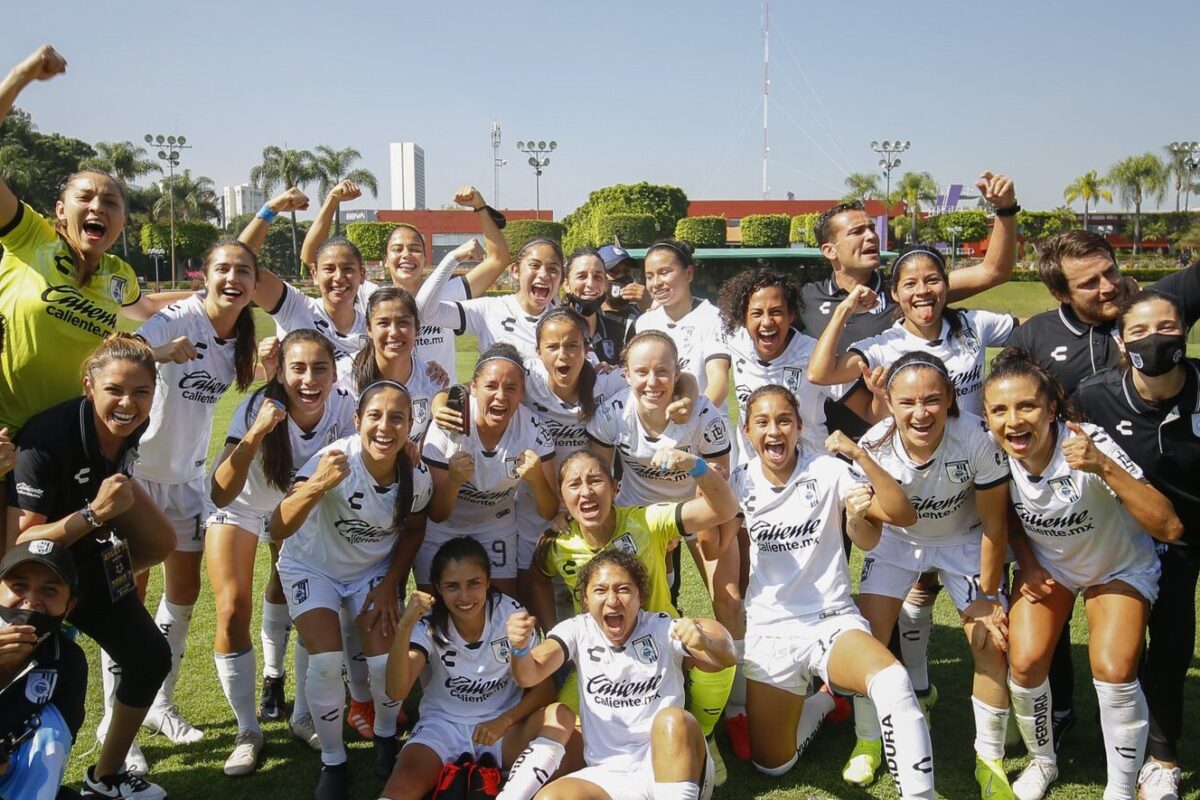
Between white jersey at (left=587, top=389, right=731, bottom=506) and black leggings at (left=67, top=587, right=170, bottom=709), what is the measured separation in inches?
88.1

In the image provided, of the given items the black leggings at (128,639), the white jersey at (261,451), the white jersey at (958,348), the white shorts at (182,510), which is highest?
the white jersey at (958,348)

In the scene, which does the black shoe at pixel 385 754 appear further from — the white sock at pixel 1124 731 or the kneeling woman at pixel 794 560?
the white sock at pixel 1124 731

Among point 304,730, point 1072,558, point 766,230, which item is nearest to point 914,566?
point 1072,558

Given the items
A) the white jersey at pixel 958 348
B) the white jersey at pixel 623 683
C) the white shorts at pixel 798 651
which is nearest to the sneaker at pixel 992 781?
the white shorts at pixel 798 651

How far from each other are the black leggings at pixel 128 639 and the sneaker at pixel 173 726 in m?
0.76

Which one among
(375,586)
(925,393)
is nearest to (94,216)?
(375,586)

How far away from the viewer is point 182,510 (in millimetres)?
4469

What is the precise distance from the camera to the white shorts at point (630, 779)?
3404 millimetres

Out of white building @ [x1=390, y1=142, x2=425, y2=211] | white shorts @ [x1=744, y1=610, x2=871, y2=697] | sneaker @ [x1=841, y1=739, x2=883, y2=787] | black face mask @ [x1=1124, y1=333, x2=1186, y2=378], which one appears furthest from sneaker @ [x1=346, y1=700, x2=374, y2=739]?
white building @ [x1=390, y1=142, x2=425, y2=211]

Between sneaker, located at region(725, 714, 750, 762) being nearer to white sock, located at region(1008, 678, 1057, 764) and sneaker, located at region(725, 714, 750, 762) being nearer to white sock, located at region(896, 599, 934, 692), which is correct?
white sock, located at region(896, 599, 934, 692)

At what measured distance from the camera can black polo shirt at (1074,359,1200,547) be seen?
3689 millimetres

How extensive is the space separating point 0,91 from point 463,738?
11.1ft

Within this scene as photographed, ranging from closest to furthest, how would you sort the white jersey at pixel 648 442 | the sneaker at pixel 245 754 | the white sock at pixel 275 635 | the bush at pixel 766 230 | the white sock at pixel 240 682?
the sneaker at pixel 245 754 < the white sock at pixel 240 682 < the white jersey at pixel 648 442 < the white sock at pixel 275 635 < the bush at pixel 766 230

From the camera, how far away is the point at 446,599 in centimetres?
394
